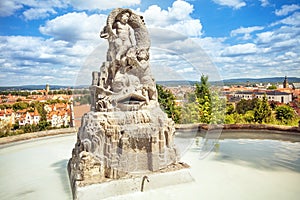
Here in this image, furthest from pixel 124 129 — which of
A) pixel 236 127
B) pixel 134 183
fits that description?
pixel 236 127

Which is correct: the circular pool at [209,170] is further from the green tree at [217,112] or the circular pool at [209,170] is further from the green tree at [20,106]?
the green tree at [20,106]

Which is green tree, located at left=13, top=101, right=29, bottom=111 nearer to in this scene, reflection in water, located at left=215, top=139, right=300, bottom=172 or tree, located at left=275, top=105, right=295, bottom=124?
reflection in water, located at left=215, top=139, right=300, bottom=172

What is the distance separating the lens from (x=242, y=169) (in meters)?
A: 7.14

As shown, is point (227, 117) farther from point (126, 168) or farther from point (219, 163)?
point (126, 168)

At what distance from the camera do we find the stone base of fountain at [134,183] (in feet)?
16.8

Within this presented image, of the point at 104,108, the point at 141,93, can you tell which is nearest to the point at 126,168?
the point at 104,108

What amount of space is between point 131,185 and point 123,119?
Answer: 1586 mm

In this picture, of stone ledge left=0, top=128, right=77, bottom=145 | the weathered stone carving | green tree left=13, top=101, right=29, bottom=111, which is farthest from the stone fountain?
green tree left=13, top=101, right=29, bottom=111

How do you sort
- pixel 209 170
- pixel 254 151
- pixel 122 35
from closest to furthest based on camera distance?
pixel 122 35, pixel 209 170, pixel 254 151

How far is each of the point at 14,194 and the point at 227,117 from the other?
12.2 meters

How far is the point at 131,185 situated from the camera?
18.0ft

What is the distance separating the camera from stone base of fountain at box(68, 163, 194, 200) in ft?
16.8

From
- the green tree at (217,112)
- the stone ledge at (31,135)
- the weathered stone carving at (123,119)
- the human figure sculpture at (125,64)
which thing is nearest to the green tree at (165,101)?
the green tree at (217,112)

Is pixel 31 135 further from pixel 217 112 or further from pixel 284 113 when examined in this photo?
pixel 284 113
